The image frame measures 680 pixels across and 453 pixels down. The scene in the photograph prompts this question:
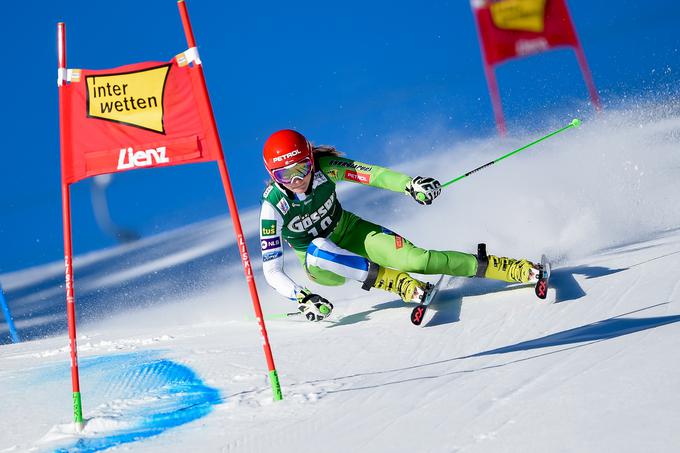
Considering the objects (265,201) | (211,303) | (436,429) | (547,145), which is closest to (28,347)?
(211,303)

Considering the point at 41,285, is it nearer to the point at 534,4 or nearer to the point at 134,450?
the point at 134,450

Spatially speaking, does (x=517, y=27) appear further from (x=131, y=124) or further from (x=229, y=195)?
(x=131, y=124)

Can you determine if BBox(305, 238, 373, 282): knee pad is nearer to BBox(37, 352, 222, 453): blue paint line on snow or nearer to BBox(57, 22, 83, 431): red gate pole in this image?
BBox(37, 352, 222, 453): blue paint line on snow

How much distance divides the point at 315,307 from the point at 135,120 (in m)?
1.62

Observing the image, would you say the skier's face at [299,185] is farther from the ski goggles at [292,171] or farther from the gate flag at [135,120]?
the gate flag at [135,120]

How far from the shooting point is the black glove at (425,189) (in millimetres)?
4672

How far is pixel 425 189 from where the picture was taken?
4672 millimetres

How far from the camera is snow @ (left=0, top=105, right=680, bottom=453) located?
8.71ft

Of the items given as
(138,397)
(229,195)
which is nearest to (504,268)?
(229,195)

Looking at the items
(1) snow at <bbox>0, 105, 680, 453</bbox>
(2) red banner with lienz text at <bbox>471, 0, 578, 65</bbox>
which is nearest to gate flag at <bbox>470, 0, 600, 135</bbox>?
(2) red banner with lienz text at <bbox>471, 0, 578, 65</bbox>

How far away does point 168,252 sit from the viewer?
35.3ft

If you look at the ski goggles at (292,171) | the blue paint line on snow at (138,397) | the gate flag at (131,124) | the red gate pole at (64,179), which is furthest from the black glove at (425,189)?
the red gate pole at (64,179)

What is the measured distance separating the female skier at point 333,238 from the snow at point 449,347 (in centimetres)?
23

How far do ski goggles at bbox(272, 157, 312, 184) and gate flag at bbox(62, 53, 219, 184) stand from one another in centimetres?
124
